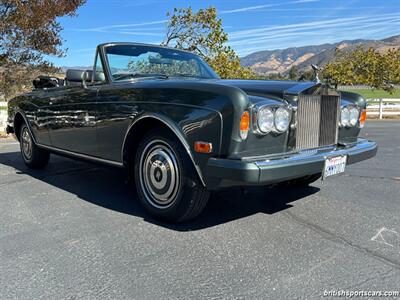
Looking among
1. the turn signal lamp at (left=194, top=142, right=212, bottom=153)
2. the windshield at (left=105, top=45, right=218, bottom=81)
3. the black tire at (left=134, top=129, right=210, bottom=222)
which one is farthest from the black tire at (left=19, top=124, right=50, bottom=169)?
the turn signal lamp at (left=194, top=142, right=212, bottom=153)

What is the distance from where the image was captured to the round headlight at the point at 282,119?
125 inches

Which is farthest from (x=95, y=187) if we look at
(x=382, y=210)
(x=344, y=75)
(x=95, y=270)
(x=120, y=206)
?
(x=344, y=75)

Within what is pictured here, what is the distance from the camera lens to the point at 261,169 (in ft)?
9.53

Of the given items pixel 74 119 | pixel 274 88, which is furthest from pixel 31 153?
pixel 274 88

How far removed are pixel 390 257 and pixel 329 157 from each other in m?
0.94

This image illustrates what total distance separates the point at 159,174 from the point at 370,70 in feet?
71.6

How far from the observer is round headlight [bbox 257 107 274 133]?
10.1ft

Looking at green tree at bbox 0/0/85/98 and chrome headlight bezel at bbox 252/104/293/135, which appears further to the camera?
green tree at bbox 0/0/85/98

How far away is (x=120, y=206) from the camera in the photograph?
4.11 meters

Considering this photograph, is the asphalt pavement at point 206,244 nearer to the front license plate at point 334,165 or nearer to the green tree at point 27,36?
the front license plate at point 334,165

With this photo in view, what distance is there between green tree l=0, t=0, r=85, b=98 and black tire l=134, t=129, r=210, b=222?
1050cm

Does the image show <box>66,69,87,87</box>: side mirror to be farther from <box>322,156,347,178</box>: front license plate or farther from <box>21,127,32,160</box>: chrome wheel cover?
<box>322,156,347,178</box>: front license plate

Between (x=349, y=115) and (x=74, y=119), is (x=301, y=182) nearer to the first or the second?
(x=349, y=115)

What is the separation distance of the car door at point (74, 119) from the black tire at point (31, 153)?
2.77ft
